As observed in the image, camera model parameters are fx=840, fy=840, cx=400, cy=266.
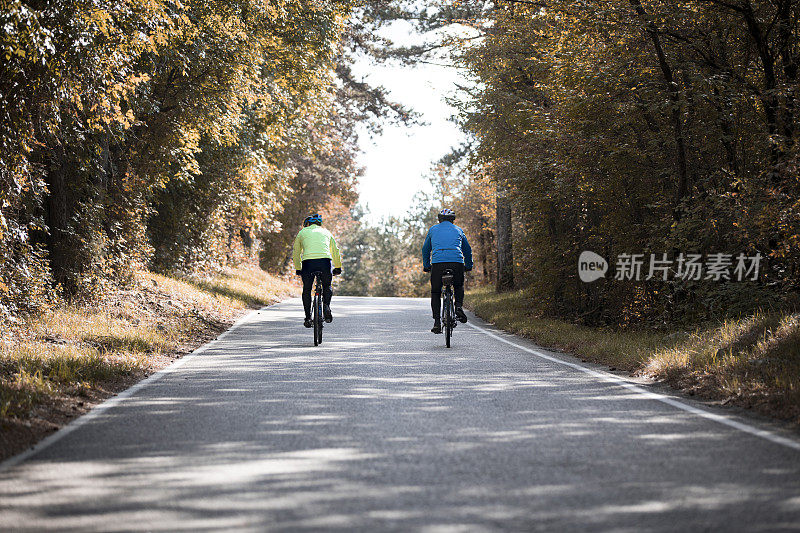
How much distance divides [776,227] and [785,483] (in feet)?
24.0

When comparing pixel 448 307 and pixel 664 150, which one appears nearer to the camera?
pixel 448 307

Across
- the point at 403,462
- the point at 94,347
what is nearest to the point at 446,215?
the point at 94,347

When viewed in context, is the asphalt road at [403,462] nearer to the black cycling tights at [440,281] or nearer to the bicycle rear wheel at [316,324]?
the bicycle rear wheel at [316,324]

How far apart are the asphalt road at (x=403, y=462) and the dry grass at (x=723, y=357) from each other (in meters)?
0.59

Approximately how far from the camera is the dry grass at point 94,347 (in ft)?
25.3

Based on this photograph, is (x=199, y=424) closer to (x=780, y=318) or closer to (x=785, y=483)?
(x=785, y=483)

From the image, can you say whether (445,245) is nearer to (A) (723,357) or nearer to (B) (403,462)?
(A) (723,357)

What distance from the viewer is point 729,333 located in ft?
35.7

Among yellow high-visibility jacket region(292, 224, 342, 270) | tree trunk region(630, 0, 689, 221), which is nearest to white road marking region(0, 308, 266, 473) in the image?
yellow high-visibility jacket region(292, 224, 342, 270)

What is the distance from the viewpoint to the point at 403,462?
572cm

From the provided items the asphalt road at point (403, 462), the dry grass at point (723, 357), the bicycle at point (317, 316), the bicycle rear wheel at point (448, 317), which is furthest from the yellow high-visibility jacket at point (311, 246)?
the asphalt road at point (403, 462)

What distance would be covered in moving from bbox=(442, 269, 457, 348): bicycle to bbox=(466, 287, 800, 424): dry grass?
188 centimetres

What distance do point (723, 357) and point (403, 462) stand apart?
5.35 meters

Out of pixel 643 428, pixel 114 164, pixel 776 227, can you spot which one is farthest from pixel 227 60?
pixel 643 428
